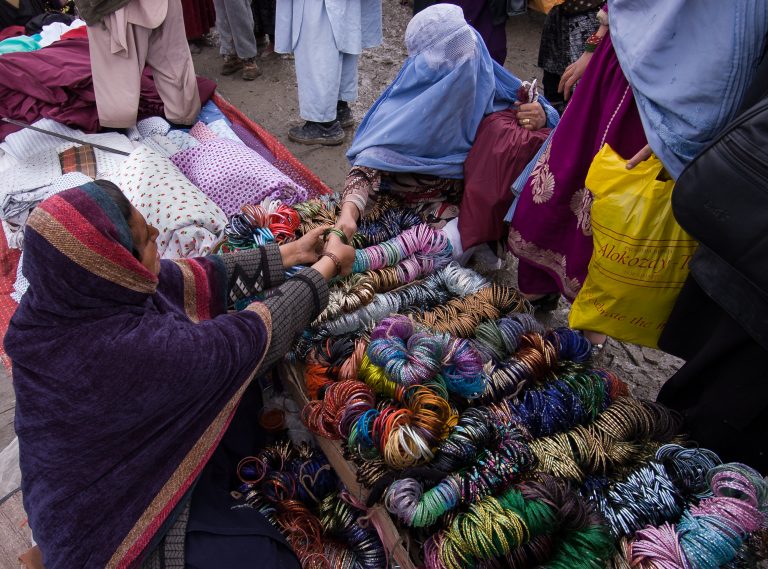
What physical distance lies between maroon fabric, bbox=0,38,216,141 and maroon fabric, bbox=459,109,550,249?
9.96 ft

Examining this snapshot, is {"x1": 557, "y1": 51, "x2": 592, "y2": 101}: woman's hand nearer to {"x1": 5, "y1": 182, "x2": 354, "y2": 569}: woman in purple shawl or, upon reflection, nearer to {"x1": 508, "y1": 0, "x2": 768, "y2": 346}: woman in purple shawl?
{"x1": 508, "y1": 0, "x2": 768, "y2": 346}: woman in purple shawl

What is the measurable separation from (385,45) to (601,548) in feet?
20.1

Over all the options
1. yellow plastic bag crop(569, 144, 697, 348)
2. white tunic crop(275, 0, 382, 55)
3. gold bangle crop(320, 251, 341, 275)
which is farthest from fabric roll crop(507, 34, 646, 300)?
white tunic crop(275, 0, 382, 55)

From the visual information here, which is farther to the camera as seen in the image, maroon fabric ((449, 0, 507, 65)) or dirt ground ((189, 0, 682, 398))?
maroon fabric ((449, 0, 507, 65))

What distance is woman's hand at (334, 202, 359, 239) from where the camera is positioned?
7.87 ft

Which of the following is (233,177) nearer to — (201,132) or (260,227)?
(260,227)

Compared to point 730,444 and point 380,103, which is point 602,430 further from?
point 380,103

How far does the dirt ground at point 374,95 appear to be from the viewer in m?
2.91

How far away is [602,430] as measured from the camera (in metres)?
1.70

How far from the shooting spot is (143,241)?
1428 mm

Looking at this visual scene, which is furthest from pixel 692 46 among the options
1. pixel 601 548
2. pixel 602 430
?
pixel 601 548

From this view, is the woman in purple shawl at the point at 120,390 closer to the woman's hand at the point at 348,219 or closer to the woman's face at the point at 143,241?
the woman's face at the point at 143,241

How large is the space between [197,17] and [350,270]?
5.40 m

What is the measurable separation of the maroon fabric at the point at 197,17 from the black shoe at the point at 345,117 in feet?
8.46
